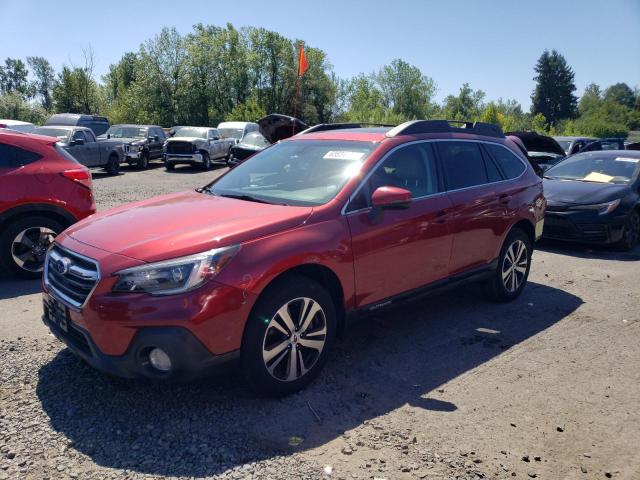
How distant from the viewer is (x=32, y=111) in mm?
53656

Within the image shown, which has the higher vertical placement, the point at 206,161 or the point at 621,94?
the point at 621,94

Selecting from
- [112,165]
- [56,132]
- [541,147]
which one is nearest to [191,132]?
[112,165]

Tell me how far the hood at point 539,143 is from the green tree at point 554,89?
8208 cm

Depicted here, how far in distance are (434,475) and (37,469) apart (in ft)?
Answer: 6.92

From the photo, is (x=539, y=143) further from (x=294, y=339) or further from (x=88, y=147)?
(x=88, y=147)

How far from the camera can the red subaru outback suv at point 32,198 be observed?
624 centimetres

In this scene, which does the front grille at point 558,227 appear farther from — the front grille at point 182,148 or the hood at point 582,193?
the front grille at point 182,148

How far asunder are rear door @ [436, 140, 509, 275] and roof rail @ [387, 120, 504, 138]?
16 centimetres

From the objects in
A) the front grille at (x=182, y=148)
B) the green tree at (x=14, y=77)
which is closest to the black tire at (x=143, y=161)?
the front grille at (x=182, y=148)

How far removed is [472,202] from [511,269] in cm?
117

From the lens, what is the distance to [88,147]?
18.8m

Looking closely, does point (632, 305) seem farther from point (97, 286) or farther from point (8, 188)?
point (8, 188)

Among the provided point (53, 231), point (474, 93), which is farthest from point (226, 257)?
point (474, 93)

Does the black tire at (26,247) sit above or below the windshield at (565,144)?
below
